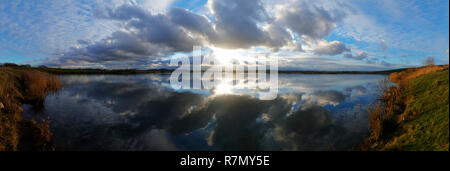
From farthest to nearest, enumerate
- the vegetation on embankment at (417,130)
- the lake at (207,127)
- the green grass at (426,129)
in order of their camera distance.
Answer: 1. the lake at (207,127)
2. the vegetation on embankment at (417,130)
3. the green grass at (426,129)

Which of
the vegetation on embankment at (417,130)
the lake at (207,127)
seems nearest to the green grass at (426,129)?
the vegetation on embankment at (417,130)

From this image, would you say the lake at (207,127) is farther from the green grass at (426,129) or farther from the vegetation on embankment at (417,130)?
the green grass at (426,129)

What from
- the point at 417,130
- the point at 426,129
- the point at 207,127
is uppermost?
the point at 426,129

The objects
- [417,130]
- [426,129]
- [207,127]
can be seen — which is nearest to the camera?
[426,129]

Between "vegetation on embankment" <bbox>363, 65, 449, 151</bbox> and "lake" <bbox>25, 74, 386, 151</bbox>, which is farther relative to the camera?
"lake" <bbox>25, 74, 386, 151</bbox>

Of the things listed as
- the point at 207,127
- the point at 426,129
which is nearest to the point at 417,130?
the point at 426,129

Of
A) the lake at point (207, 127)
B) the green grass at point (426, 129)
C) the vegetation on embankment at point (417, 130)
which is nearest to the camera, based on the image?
the green grass at point (426, 129)

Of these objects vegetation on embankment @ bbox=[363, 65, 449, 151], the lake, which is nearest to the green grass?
vegetation on embankment @ bbox=[363, 65, 449, 151]

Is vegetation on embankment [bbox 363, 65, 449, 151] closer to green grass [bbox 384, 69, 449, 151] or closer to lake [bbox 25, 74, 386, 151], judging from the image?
green grass [bbox 384, 69, 449, 151]

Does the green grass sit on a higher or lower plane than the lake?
higher

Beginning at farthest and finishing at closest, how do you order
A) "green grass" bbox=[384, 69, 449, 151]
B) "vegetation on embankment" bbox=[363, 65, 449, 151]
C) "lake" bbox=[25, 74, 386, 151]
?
"lake" bbox=[25, 74, 386, 151] → "vegetation on embankment" bbox=[363, 65, 449, 151] → "green grass" bbox=[384, 69, 449, 151]

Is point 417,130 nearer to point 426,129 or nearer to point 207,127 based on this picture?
point 426,129
